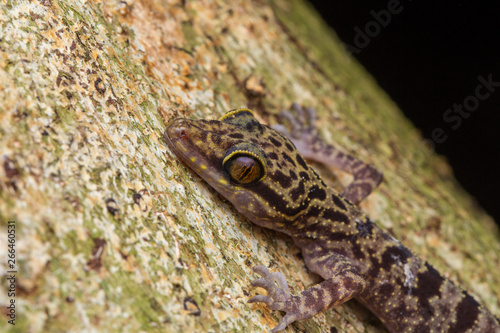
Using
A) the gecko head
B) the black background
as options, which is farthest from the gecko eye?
the black background

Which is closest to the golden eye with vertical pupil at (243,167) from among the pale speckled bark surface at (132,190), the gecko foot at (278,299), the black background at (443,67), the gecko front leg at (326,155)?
the pale speckled bark surface at (132,190)

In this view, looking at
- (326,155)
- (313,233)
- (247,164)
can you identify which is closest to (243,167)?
(247,164)

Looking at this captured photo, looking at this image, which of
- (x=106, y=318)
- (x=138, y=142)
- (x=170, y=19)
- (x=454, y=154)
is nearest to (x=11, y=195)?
(x=106, y=318)

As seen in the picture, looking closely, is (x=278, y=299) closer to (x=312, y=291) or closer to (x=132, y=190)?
(x=312, y=291)

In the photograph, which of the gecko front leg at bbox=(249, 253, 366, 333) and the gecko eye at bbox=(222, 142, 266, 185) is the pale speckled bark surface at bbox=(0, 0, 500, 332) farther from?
the gecko eye at bbox=(222, 142, 266, 185)

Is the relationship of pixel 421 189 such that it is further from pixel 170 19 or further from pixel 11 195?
pixel 11 195

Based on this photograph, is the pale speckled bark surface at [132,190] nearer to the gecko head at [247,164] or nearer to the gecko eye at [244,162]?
the gecko head at [247,164]
